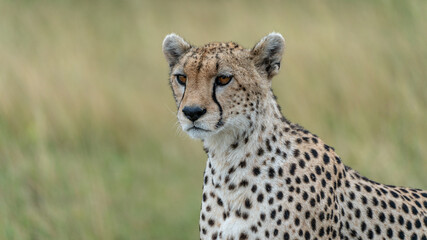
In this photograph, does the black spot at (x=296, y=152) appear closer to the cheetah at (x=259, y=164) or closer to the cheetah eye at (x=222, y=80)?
the cheetah at (x=259, y=164)

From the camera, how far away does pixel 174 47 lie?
11.7 feet

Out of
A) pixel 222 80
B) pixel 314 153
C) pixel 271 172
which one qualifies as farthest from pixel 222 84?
pixel 314 153

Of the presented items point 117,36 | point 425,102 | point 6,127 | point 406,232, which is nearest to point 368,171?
point 425,102

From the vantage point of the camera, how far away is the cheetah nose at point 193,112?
3.08m

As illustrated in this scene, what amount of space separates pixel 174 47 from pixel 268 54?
476 millimetres

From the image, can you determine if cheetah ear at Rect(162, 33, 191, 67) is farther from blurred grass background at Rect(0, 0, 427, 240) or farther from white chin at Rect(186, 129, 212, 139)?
blurred grass background at Rect(0, 0, 427, 240)

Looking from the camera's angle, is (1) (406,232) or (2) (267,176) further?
(1) (406,232)

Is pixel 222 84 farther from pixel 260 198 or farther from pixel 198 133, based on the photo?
pixel 260 198

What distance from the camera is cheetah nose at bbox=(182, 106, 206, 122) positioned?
10.1 feet

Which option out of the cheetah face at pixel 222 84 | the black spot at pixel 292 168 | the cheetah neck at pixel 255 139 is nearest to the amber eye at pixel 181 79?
the cheetah face at pixel 222 84

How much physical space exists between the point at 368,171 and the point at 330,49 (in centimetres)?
189

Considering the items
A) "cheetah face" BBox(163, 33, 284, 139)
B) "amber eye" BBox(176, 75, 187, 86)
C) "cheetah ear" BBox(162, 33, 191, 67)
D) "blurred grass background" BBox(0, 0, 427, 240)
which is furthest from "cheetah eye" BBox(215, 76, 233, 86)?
"blurred grass background" BBox(0, 0, 427, 240)

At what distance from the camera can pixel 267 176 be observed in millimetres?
3219

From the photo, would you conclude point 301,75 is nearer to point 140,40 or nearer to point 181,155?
point 181,155
